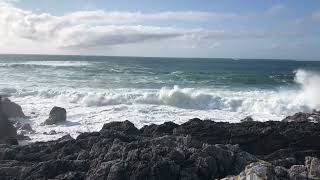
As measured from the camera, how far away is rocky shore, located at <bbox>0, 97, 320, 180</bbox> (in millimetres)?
9594

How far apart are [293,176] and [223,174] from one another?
174cm

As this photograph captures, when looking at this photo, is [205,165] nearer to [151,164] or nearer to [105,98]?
[151,164]

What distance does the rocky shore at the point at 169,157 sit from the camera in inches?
378

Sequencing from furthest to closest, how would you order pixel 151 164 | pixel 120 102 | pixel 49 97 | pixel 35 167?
pixel 49 97 → pixel 120 102 → pixel 35 167 → pixel 151 164

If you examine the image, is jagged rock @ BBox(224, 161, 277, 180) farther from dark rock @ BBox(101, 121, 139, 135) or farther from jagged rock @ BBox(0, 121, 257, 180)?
dark rock @ BBox(101, 121, 139, 135)

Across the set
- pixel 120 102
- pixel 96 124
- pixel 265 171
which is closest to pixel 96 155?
pixel 265 171

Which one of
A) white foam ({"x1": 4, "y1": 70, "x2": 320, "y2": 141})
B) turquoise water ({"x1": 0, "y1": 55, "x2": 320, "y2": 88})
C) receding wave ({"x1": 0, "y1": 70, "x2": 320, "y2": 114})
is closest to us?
white foam ({"x1": 4, "y1": 70, "x2": 320, "y2": 141})

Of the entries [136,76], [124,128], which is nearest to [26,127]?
[124,128]

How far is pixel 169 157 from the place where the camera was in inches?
402

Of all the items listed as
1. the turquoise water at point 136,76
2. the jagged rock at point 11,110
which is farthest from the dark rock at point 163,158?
the turquoise water at point 136,76

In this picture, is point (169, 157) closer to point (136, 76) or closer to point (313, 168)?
point (313, 168)

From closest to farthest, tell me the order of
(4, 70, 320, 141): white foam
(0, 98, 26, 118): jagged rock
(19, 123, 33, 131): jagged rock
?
(19, 123, 33, 131): jagged rock < (0, 98, 26, 118): jagged rock < (4, 70, 320, 141): white foam

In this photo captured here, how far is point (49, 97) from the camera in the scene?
35.2m

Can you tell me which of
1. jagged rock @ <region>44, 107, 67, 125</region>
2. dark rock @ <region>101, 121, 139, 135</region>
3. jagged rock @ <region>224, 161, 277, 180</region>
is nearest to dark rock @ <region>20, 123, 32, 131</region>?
jagged rock @ <region>44, 107, 67, 125</region>
